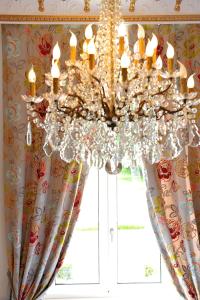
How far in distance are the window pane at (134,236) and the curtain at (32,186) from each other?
0.40 metres

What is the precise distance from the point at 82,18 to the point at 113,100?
139cm

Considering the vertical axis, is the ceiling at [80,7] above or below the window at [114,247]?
above

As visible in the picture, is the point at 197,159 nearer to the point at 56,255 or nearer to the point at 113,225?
the point at 113,225

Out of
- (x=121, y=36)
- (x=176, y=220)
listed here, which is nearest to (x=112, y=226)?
(x=176, y=220)

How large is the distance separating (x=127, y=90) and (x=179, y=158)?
4.89 feet

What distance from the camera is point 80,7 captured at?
10.4ft

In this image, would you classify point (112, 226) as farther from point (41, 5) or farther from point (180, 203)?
point (41, 5)

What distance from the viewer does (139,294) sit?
336 cm

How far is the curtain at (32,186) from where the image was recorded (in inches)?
122

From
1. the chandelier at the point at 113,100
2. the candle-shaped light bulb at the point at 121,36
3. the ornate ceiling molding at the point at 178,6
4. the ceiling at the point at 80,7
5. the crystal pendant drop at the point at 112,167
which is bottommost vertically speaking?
the crystal pendant drop at the point at 112,167

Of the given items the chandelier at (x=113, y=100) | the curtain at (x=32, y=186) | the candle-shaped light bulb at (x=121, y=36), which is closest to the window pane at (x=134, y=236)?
the curtain at (x=32, y=186)

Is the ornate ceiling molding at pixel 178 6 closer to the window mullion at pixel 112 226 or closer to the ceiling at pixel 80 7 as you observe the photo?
the ceiling at pixel 80 7

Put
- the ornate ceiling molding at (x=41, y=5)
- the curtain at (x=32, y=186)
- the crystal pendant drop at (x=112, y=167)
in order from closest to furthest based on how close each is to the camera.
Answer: the crystal pendant drop at (x=112, y=167), the ornate ceiling molding at (x=41, y=5), the curtain at (x=32, y=186)

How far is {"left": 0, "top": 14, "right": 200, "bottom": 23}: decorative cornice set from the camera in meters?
3.13
